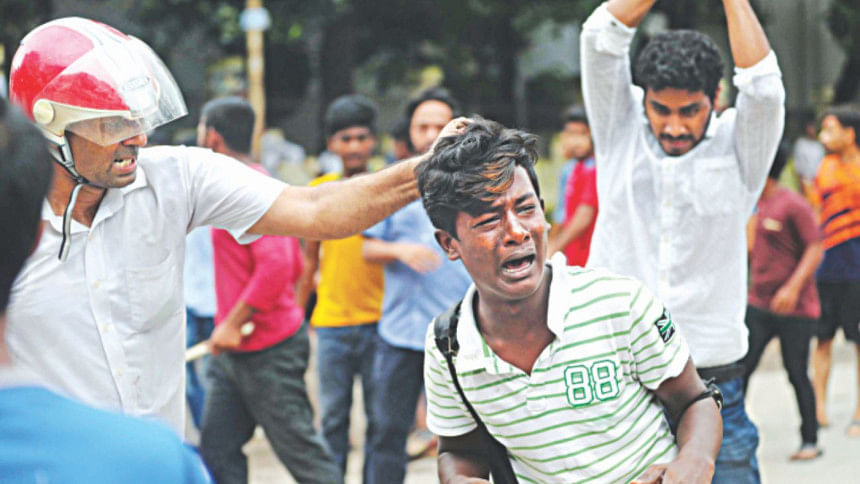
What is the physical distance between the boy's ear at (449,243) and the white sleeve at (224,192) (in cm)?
50

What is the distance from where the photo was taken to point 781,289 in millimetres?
6922

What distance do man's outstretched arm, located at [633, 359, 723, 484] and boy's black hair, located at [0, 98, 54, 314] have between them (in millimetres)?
1614

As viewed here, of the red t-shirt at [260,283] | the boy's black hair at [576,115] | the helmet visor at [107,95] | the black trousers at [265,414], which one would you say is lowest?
the black trousers at [265,414]

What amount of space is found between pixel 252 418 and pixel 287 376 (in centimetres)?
28

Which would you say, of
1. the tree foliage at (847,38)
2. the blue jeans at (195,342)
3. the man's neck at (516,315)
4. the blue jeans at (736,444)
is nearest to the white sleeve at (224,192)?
the man's neck at (516,315)

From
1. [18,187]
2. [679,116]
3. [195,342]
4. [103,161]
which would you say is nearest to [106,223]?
[103,161]

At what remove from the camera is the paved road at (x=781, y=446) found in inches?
262

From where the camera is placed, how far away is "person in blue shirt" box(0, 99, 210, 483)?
4.37 feet

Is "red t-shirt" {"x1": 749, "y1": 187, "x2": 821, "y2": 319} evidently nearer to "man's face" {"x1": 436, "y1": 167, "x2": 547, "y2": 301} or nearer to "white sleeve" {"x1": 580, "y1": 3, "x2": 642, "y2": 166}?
"white sleeve" {"x1": 580, "y1": 3, "x2": 642, "y2": 166}

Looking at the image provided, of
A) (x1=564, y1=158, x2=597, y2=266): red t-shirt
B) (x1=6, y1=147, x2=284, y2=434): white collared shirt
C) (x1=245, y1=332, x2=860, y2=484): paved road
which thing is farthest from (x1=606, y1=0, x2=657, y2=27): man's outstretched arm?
(x1=245, y1=332, x2=860, y2=484): paved road

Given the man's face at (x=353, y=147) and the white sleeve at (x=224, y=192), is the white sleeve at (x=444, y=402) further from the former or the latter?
the man's face at (x=353, y=147)

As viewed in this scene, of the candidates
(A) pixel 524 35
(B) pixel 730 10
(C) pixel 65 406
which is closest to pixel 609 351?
(B) pixel 730 10

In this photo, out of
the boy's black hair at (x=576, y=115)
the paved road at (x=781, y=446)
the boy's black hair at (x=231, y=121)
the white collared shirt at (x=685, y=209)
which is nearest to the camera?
the white collared shirt at (x=685, y=209)

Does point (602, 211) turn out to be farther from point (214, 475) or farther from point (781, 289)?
point (781, 289)
